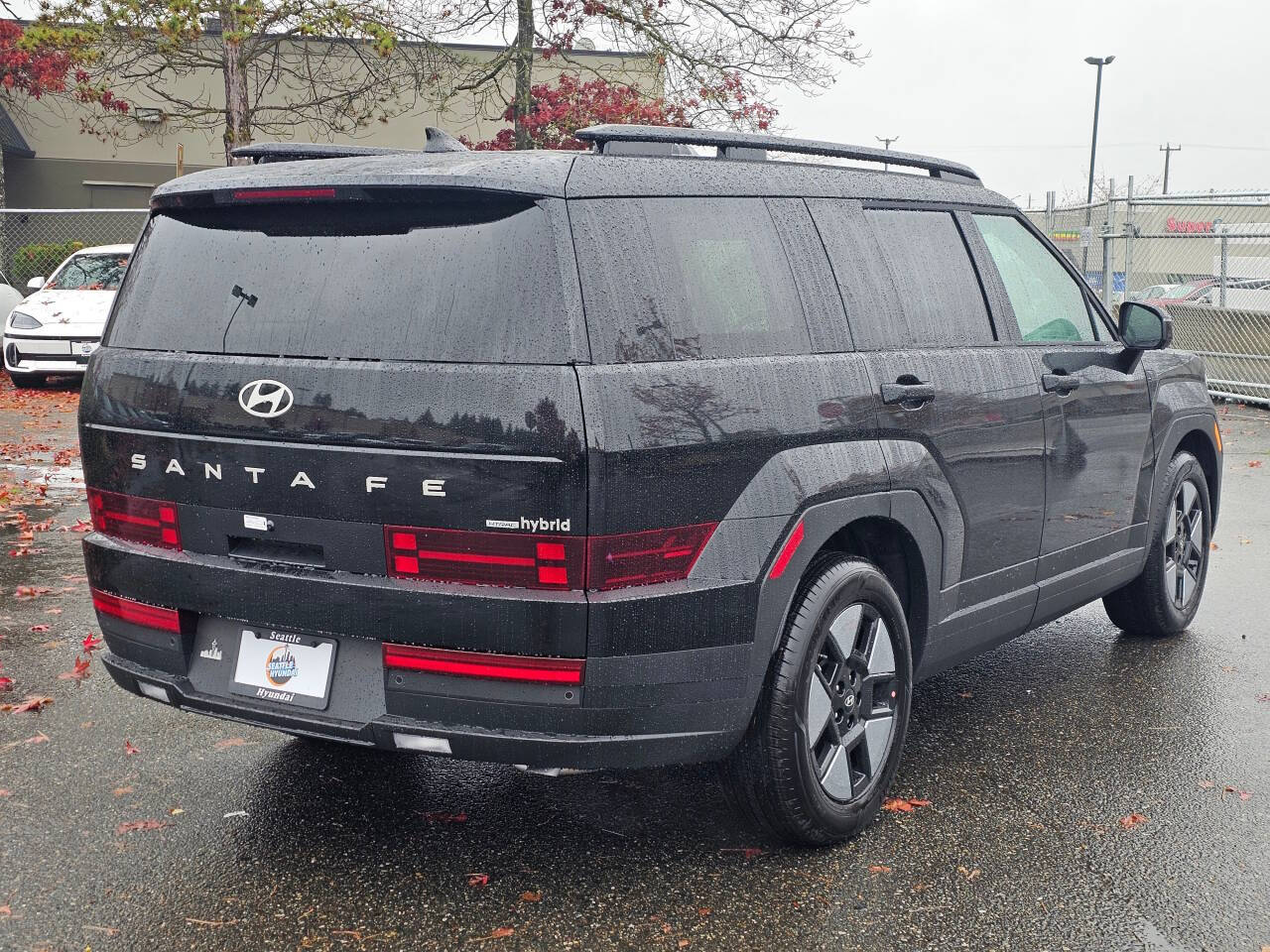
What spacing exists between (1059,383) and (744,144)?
5.40 ft

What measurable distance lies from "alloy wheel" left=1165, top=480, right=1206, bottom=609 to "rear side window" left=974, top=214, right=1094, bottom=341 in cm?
123

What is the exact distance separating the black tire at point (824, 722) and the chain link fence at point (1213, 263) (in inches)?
472

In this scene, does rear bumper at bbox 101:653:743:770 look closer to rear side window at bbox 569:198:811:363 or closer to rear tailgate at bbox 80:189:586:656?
rear tailgate at bbox 80:189:586:656

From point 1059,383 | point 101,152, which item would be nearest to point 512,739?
point 1059,383

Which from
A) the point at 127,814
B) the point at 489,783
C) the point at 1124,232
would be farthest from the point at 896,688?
the point at 1124,232

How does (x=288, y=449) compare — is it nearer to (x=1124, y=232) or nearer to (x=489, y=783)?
(x=489, y=783)

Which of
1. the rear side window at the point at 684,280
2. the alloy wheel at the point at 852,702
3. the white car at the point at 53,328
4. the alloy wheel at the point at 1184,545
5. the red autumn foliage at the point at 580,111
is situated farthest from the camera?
the red autumn foliage at the point at 580,111

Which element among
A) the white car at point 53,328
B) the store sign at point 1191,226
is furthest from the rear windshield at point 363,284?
the store sign at point 1191,226

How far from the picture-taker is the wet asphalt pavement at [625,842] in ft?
11.0

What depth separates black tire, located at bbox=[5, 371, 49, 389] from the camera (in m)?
16.4

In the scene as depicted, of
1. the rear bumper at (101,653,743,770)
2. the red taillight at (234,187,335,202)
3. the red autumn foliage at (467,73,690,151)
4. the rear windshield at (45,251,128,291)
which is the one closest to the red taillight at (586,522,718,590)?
the rear bumper at (101,653,743,770)

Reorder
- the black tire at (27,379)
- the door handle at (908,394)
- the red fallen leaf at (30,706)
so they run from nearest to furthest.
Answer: the door handle at (908,394)
the red fallen leaf at (30,706)
the black tire at (27,379)

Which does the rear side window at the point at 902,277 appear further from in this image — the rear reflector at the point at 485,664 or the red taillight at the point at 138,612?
the red taillight at the point at 138,612

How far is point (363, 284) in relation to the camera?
10.9 feet
